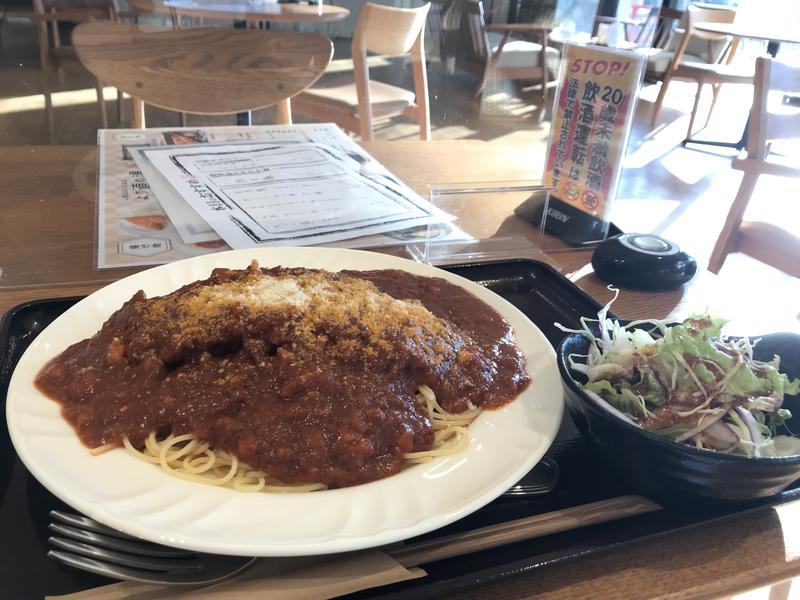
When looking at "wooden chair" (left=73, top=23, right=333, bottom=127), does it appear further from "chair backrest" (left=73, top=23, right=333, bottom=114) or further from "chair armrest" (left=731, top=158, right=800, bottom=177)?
"chair armrest" (left=731, top=158, right=800, bottom=177)

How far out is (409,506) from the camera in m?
0.72

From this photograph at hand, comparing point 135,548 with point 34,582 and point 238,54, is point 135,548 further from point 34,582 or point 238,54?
point 238,54

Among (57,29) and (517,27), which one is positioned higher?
(517,27)

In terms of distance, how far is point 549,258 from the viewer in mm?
1617

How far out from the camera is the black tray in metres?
0.67

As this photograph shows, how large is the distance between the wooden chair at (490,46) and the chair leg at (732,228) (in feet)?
3.45

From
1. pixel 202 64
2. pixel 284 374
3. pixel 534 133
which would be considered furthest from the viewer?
pixel 534 133

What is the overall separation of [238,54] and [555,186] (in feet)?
4.60

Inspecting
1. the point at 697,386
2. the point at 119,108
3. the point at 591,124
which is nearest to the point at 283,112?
the point at 119,108

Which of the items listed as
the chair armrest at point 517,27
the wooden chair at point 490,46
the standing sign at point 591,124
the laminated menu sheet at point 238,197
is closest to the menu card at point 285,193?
the laminated menu sheet at point 238,197

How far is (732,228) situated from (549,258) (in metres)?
1.70

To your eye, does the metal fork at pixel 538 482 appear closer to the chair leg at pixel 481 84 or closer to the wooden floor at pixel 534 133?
the wooden floor at pixel 534 133

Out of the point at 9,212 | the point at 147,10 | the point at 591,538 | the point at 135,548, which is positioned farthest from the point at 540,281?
the point at 147,10

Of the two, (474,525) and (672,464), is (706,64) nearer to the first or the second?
(672,464)
